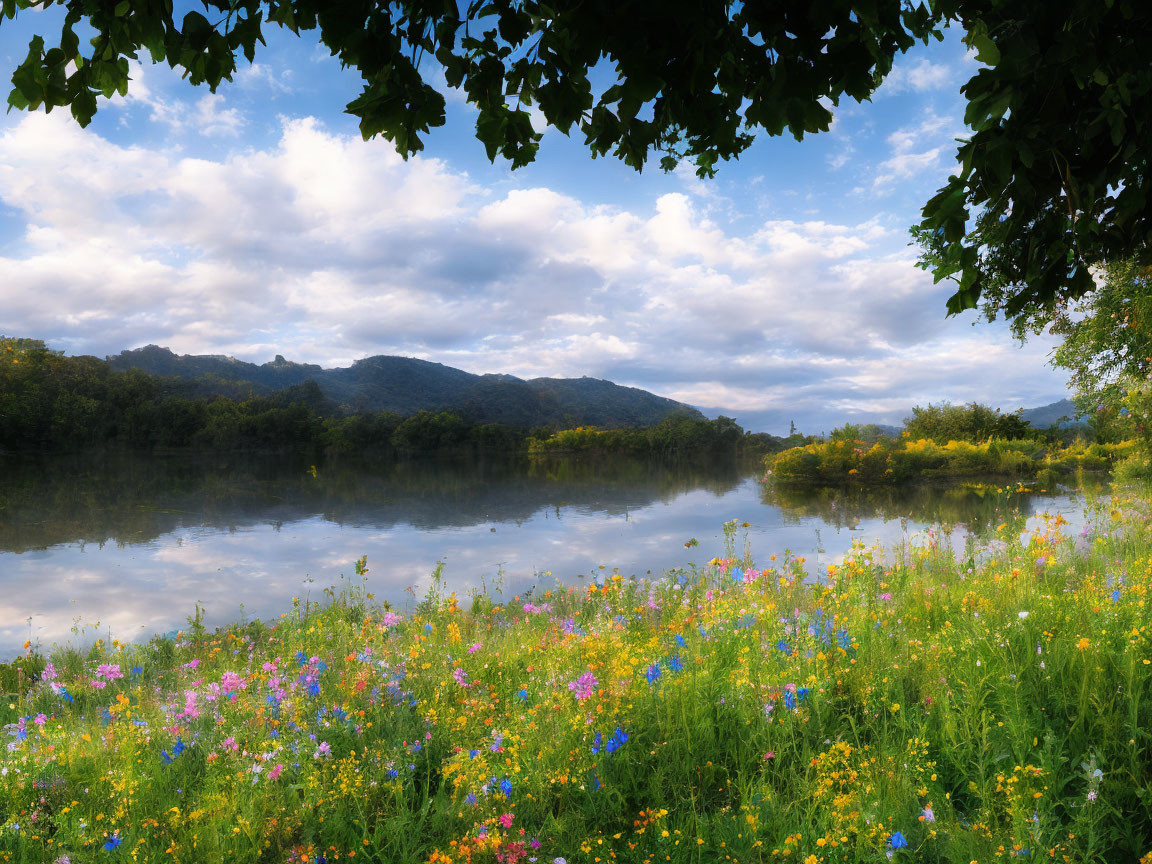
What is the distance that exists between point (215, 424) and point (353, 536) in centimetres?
5852

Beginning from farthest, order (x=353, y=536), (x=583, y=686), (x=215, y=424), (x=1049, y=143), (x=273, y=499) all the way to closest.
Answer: (x=215, y=424), (x=273, y=499), (x=353, y=536), (x=583, y=686), (x=1049, y=143)

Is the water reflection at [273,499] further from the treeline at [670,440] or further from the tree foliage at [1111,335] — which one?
the treeline at [670,440]

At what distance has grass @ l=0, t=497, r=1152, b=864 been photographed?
2572 millimetres

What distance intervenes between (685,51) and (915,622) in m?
4.64

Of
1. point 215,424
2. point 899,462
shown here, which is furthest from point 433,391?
point 899,462

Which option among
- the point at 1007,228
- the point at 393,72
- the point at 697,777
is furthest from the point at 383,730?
the point at 1007,228

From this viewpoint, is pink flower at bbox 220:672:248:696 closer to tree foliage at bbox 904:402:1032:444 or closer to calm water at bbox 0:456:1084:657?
calm water at bbox 0:456:1084:657

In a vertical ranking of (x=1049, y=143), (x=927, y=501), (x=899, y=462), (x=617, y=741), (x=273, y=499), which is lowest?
(x=273, y=499)

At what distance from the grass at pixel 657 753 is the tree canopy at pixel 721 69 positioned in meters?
2.30

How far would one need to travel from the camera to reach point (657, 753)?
10.4ft

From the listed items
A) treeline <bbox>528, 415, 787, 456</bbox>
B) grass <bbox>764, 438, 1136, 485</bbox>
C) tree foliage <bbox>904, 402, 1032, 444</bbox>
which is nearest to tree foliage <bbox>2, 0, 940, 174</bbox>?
grass <bbox>764, 438, 1136, 485</bbox>

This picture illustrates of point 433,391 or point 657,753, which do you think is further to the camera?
point 433,391

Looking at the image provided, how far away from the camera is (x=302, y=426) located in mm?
65312

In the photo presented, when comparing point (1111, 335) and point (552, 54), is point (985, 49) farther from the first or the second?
point (1111, 335)
